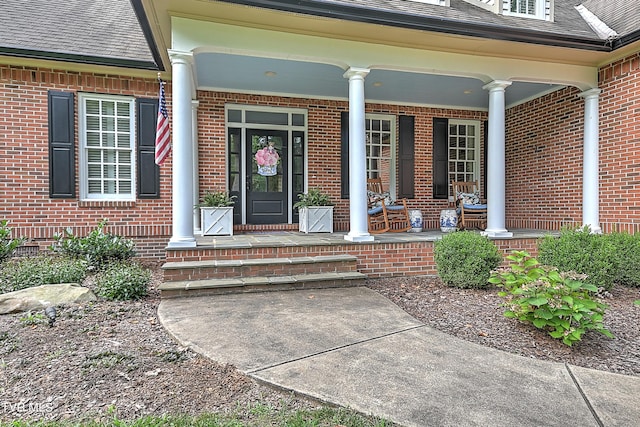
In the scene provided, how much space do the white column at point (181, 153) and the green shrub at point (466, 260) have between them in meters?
3.10

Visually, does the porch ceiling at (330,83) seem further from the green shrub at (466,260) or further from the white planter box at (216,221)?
the green shrub at (466,260)

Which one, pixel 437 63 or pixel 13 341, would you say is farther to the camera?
Result: pixel 437 63

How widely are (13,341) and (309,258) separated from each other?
9.67 ft

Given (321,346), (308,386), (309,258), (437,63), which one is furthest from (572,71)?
(308,386)

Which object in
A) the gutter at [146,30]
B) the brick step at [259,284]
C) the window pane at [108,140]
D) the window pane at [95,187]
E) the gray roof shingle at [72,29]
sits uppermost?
the gray roof shingle at [72,29]

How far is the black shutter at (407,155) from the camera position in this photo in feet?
25.4

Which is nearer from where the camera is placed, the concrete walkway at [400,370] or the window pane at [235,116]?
the concrete walkway at [400,370]

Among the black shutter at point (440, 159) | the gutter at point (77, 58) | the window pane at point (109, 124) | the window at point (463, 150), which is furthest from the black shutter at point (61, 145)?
Result: the window at point (463, 150)

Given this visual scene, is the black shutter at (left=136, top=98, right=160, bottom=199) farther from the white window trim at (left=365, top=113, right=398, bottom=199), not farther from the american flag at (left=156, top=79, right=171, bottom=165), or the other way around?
the white window trim at (left=365, top=113, right=398, bottom=199)

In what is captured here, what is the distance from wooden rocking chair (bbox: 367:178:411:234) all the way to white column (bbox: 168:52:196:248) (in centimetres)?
336

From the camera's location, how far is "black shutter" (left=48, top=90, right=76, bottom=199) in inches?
231

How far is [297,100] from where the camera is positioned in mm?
7207

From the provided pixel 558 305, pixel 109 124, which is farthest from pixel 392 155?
pixel 558 305

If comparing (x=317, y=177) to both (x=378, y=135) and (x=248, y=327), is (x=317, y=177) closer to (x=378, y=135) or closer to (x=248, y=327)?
(x=378, y=135)
